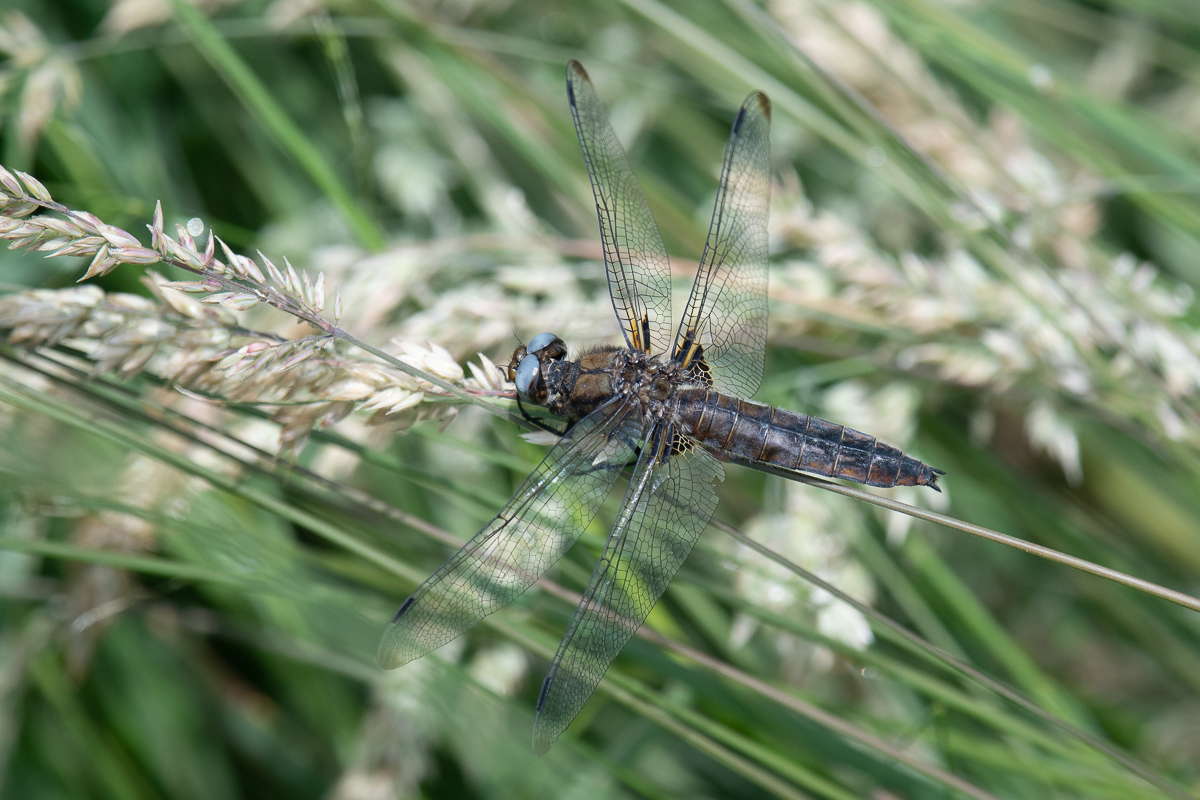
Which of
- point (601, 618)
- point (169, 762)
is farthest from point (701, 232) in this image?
point (169, 762)

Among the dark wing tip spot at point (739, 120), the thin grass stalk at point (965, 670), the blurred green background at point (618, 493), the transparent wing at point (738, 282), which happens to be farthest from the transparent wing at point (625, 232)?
the thin grass stalk at point (965, 670)

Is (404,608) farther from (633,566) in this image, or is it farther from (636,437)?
(636,437)

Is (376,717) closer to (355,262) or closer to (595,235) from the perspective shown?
(355,262)

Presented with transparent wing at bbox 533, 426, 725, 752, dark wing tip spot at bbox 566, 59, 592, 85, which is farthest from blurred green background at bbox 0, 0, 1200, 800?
dark wing tip spot at bbox 566, 59, 592, 85

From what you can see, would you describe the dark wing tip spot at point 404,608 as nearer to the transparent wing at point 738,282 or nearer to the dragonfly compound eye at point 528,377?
the dragonfly compound eye at point 528,377

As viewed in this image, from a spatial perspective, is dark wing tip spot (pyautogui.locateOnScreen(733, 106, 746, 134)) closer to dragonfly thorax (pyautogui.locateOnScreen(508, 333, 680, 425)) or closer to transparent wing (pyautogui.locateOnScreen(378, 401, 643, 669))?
dragonfly thorax (pyautogui.locateOnScreen(508, 333, 680, 425))

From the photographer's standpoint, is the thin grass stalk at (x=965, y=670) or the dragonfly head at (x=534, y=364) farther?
the dragonfly head at (x=534, y=364)

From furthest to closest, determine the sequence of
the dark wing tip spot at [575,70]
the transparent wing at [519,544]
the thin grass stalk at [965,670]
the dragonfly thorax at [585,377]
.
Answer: the dark wing tip spot at [575,70], the dragonfly thorax at [585,377], the transparent wing at [519,544], the thin grass stalk at [965,670]

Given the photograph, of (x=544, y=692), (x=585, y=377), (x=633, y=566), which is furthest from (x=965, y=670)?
(x=585, y=377)
